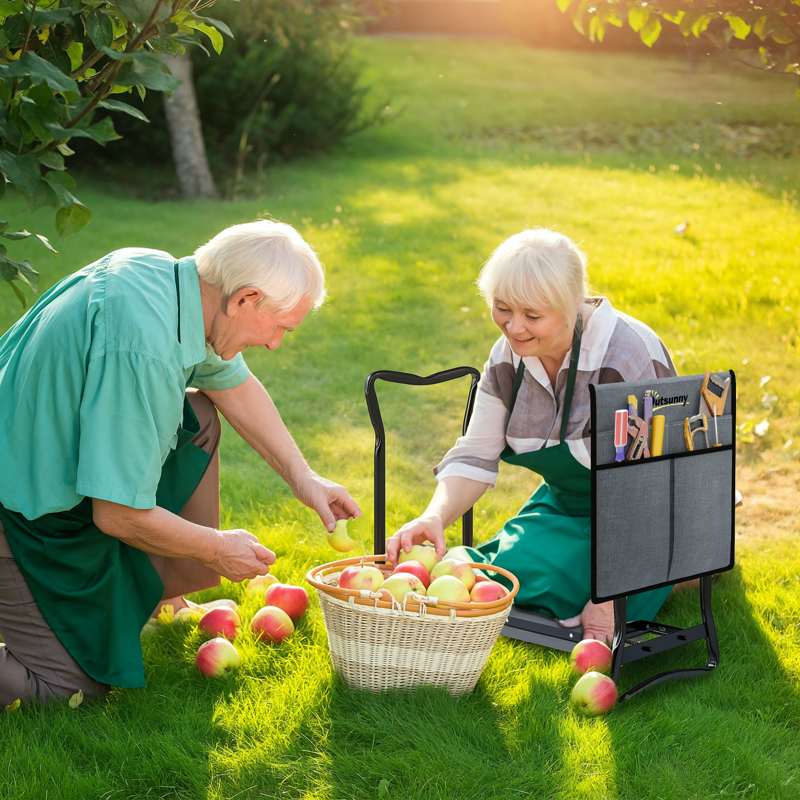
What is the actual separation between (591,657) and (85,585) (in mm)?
1539

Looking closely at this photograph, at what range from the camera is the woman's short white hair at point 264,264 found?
295 centimetres

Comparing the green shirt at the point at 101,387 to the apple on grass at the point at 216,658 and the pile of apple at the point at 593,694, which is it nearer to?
the apple on grass at the point at 216,658

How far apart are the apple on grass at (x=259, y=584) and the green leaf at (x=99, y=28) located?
2.01 meters

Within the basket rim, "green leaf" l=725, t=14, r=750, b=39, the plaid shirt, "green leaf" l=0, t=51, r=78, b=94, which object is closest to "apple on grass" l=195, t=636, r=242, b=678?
the basket rim

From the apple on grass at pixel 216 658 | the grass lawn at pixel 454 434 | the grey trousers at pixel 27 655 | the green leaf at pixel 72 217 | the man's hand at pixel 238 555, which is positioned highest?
the green leaf at pixel 72 217

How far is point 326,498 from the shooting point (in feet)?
11.8

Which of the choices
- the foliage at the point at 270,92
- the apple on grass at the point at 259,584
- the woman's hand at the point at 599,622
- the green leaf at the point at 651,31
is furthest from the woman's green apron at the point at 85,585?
→ the foliage at the point at 270,92

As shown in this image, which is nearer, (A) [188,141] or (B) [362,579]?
(B) [362,579]

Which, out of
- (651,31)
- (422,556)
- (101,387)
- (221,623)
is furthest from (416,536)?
(651,31)

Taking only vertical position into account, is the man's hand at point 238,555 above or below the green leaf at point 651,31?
below

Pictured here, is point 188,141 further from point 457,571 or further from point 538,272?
point 457,571

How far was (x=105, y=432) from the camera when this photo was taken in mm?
2852

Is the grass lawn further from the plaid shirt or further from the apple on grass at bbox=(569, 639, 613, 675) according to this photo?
the plaid shirt

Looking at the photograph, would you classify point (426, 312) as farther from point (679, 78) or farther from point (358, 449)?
point (679, 78)
